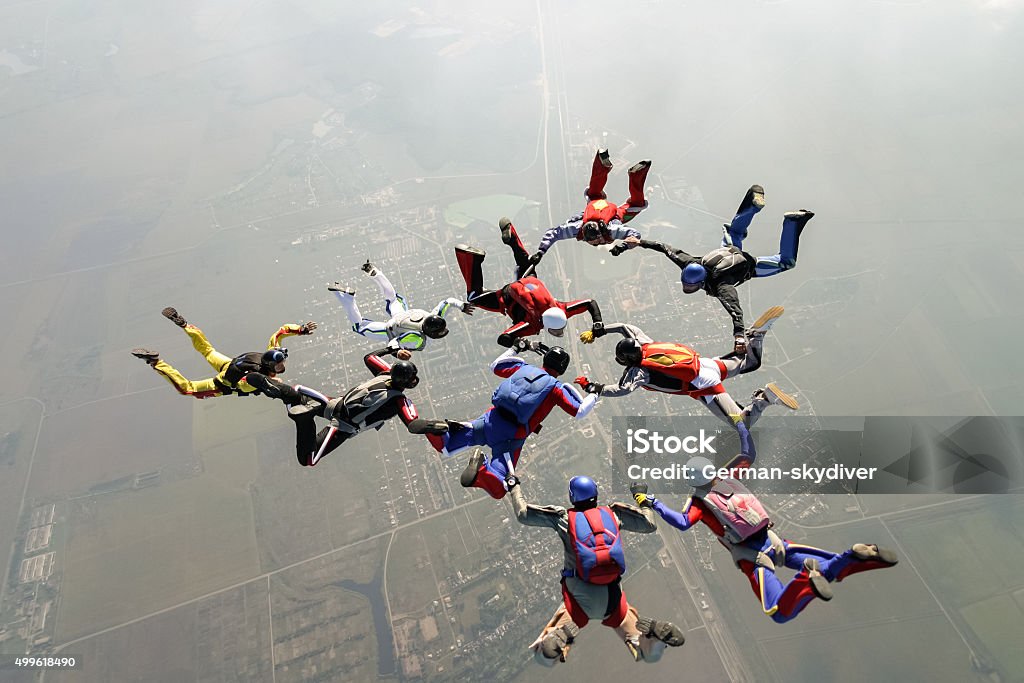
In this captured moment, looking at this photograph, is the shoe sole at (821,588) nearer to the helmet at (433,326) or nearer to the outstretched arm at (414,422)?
the outstretched arm at (414,422)

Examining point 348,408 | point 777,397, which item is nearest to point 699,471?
point 777,397

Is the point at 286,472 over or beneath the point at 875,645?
over

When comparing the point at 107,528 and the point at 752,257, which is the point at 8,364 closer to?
the point at 107,528

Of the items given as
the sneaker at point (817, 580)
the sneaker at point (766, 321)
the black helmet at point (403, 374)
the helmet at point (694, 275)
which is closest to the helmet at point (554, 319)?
the helmet at point (694, 275)

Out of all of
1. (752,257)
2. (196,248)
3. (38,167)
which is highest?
(38,167)

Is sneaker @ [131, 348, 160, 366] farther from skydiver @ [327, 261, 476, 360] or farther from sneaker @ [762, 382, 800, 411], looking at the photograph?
sneaker @ [762, 382, 800, 411]

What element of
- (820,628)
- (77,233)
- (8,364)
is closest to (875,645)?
(820,628)
